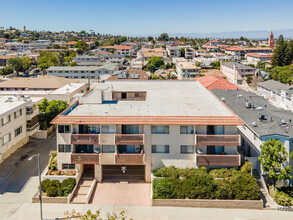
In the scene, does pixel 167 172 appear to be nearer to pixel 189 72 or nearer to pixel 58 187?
pixel 58 187

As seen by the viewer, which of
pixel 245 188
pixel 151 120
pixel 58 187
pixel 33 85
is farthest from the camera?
pixel 33 85

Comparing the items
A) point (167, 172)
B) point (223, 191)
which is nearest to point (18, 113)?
point (167, 172)

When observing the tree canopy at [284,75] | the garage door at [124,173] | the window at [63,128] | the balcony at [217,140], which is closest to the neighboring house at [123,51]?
the tree canopy at [284,75]

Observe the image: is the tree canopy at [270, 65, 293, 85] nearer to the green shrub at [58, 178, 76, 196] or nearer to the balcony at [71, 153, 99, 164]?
the balcony at [71, 153, 99, 164]

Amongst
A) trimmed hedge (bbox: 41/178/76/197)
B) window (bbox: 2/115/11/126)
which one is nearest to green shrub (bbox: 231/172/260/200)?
trimmed hedge (bbox: 41/178/76/197)

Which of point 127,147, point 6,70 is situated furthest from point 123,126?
point 6,70

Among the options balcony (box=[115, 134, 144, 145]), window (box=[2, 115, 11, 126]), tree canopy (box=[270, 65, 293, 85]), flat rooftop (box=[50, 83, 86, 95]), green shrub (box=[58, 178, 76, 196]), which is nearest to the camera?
green shrub (box=[58, 178, 76, 196])

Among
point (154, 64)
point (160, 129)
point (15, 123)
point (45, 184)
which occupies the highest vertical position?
point (154, 64)
